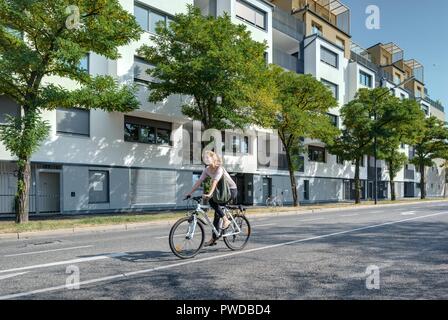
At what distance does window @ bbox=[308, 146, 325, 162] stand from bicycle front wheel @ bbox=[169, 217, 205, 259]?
100 ft

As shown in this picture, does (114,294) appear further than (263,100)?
No

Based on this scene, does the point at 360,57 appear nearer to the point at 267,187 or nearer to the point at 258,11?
the point at 258,11

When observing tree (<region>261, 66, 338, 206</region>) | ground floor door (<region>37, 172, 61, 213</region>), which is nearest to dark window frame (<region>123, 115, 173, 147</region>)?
ground floor door (<region>37, 172, 61, 213</region>)

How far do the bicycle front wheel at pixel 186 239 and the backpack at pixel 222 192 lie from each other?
0.55 metres

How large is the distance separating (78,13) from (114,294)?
11654mm

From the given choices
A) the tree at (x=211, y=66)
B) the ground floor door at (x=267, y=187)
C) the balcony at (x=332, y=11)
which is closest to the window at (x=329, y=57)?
the balcony at (x=332, y=11)

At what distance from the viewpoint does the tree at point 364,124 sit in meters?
31.2

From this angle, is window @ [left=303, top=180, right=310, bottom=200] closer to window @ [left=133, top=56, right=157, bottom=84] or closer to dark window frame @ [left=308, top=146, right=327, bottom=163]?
dark window frame @ [left=308, top=146, right=327, bottom=163]

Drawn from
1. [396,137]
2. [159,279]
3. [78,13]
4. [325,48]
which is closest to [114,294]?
[159,279]

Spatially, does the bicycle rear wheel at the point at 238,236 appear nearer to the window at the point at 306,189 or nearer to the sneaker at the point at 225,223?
the sneaker at the point at 225,223

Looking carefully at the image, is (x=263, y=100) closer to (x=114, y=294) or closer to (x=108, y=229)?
(x=108, y=229)

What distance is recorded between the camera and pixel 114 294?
460cm

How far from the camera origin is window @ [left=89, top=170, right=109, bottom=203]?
67.3ft

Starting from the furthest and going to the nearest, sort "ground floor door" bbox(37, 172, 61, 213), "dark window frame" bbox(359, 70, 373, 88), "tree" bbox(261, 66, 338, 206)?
1. "dark window frame" bbox(359, 70, 373, 88)
2. "tree" bbox(261, 66, 338, 206)
3. "ground floor door" bbox(37, 172, 61, 213)
